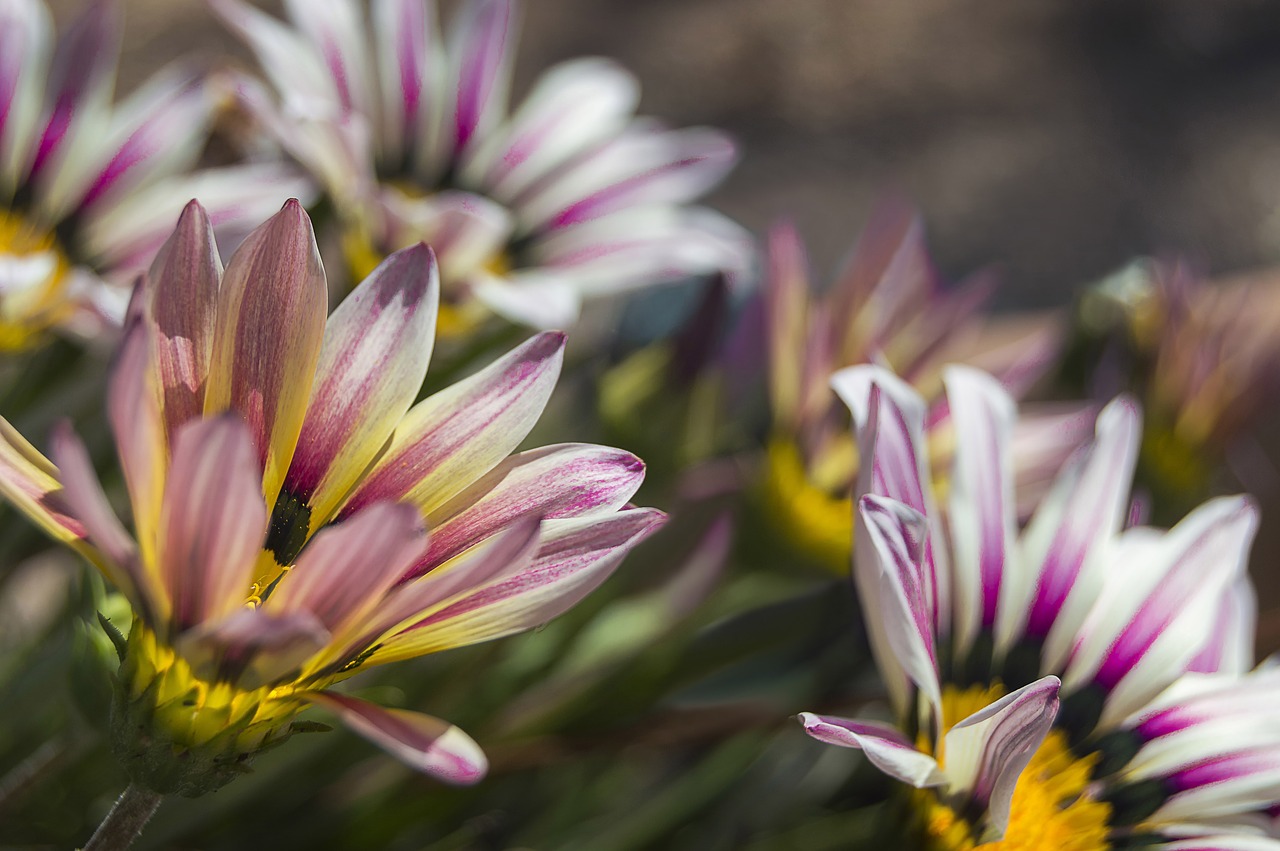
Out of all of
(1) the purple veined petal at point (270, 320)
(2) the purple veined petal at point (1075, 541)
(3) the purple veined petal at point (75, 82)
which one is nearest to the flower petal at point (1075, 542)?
(2) the purple veined petal at point (1075, 541)

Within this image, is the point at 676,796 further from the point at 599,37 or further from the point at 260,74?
the point at 599,37

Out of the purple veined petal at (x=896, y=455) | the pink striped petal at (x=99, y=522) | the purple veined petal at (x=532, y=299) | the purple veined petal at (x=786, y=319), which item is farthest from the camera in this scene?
the purple veined petal at (x=786, y=319)

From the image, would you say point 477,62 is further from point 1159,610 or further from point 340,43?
point 1159,610

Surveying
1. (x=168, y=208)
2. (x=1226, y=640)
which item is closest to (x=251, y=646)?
(x=168, y=208)

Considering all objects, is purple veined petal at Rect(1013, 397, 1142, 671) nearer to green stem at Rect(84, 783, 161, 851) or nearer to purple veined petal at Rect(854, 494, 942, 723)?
purple veined petal at Rect(854, 494, 942, 723)

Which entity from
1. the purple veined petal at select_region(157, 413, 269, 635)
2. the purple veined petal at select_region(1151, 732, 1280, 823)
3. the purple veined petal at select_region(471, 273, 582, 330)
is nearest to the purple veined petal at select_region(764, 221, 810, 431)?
the purple veined petal at select_region(471, 273, 582, 330)

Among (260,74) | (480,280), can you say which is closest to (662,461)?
(480,280)

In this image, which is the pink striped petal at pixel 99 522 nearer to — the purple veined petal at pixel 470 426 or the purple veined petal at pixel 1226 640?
the purple veined petal at pixel 470 426
